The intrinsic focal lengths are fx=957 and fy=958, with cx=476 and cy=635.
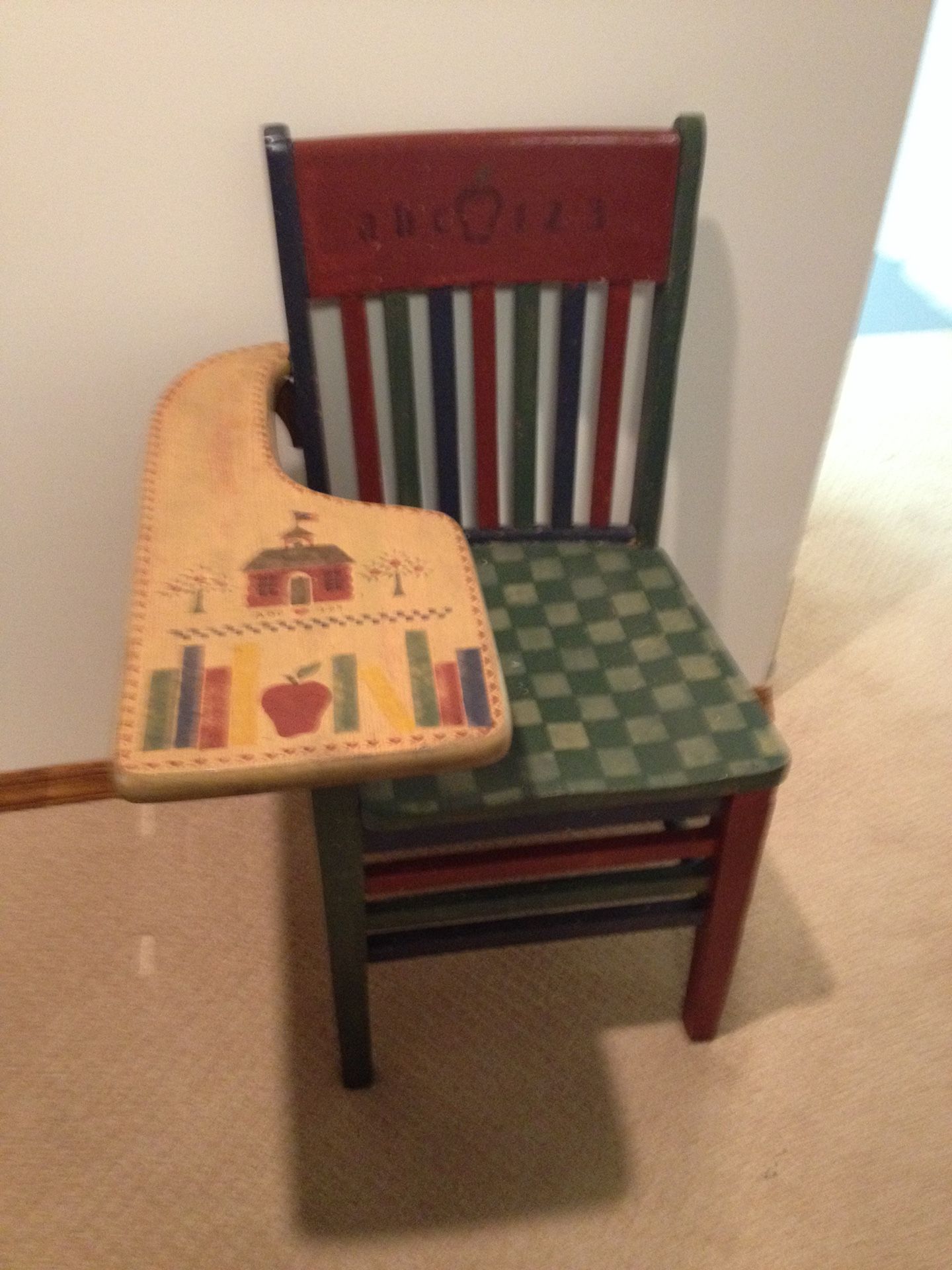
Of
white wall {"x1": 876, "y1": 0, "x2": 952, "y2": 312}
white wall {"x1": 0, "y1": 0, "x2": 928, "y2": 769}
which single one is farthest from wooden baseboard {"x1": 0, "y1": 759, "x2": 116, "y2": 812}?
white wall {"x1": 876, "y1": 0, "x2": 952, "y2": 312}

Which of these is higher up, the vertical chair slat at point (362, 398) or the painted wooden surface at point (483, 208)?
the painted wooden surface at point (483, 208)

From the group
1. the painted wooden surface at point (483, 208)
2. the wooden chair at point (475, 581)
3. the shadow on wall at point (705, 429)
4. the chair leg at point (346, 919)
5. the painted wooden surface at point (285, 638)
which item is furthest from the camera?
the shadow on wall at point (705, 429)

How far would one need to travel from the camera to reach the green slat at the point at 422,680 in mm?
660

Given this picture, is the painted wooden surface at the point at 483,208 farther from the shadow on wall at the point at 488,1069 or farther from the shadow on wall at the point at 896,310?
the shadow on wall at the point at 896,310

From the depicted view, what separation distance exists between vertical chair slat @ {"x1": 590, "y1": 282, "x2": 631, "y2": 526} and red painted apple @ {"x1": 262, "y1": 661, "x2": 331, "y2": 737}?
61cm

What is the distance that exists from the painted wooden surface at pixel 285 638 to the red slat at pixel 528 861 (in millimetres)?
377

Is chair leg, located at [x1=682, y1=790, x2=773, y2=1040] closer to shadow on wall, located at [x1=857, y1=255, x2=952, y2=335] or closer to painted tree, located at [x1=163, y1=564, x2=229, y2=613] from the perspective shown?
painted tree, located at [x1=163, y1=564, x2=229, y2=613]

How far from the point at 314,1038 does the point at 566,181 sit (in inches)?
42.8

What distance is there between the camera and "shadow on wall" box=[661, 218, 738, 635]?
122 cm

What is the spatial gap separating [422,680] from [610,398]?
59 centimetres

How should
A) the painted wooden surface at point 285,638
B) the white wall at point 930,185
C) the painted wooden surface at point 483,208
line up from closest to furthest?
the painted wooden surface at point 285,638 < the painted wooden surface at point 483,208 < the white wall at point 930,185

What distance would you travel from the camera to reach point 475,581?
78 cm

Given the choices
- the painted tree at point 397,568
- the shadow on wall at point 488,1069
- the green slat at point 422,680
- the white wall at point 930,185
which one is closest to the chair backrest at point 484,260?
the painted tree at point 397,568

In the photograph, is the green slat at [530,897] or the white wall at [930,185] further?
the white wall at [930,185]
